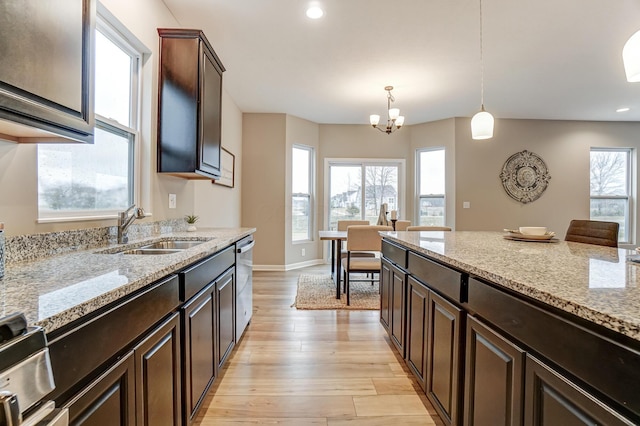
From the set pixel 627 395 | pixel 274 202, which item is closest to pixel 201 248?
pixel 627 395

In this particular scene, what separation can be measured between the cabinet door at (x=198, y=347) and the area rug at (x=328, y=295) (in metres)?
1.71

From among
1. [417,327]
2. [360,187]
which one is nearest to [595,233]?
[417,327]

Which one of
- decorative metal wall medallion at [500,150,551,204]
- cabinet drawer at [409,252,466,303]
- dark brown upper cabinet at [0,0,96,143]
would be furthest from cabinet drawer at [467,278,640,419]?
decorative metal wall medallion at [500,150,551,204]

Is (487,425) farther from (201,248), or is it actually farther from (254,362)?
(254,362)

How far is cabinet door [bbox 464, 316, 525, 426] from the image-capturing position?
90 cm

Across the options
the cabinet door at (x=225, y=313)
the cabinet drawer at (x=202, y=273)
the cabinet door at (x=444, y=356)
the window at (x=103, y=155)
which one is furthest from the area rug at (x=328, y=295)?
the window at (x=103, y=155)

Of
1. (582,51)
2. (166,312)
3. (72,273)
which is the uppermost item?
(582,51)

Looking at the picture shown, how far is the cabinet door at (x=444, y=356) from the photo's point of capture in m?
1.25

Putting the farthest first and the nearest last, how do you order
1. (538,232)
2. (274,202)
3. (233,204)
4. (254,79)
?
(274,202) → (233,204) → (254,79) → (538,232)

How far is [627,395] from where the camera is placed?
0.58m

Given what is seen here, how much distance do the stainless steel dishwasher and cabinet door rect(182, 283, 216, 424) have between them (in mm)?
552

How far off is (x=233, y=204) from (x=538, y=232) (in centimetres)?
394

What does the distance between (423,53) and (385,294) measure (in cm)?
250

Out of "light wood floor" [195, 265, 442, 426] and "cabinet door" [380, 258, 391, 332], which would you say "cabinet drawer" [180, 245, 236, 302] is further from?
"cabinet door" [380, 258, 391, 332]
